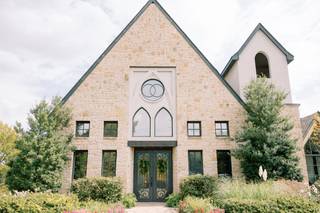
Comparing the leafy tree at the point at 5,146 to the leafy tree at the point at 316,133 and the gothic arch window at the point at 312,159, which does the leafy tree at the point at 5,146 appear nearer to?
the gothic arch window at the point at 312,159

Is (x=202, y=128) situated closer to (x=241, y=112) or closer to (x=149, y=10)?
(x=241, y=112)

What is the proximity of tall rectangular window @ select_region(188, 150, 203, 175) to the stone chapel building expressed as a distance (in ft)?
0.19

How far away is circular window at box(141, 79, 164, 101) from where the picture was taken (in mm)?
15602

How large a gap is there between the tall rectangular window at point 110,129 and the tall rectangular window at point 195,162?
15.7 feet

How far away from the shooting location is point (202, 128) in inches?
586

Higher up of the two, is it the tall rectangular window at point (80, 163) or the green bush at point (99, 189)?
the tall rectangular window at point (80, 163)

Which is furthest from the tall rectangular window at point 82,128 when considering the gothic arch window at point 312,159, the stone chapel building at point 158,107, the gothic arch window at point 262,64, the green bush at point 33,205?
the gothic arch window at point 312,159

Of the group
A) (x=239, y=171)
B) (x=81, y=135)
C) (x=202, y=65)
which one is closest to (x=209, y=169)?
(x=239, y=171)

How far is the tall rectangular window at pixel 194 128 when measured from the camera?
49.3 feet

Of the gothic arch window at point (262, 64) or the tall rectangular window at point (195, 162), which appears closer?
the tall rectangular window at point (195, 162)

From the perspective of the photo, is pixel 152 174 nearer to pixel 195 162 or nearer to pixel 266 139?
pixel 195 162

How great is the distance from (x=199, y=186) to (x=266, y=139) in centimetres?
449

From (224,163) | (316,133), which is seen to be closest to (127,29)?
(224,163)

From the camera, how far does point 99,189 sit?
41.3 ft
